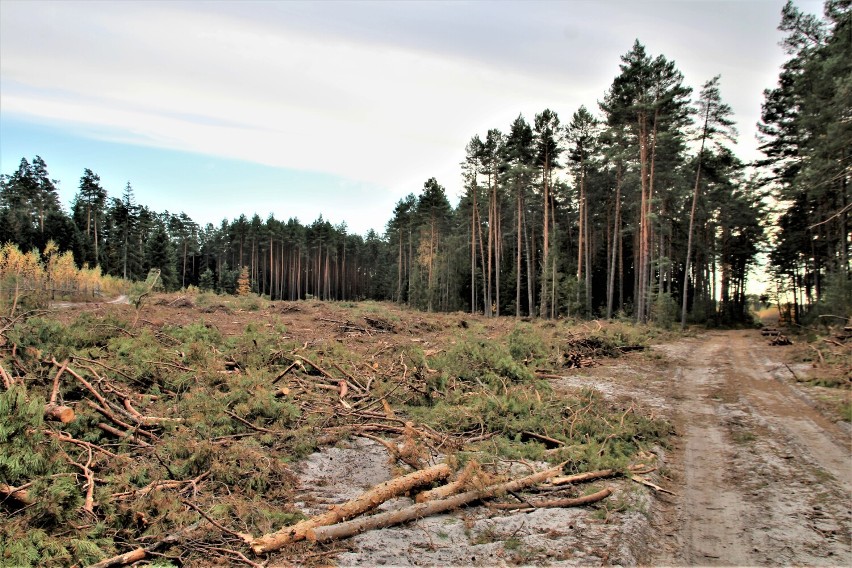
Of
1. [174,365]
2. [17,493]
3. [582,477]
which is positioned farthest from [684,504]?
[174,365]

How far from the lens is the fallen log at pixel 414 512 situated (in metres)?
4.56

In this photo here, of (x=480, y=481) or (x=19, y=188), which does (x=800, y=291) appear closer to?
(x=480, y=481)

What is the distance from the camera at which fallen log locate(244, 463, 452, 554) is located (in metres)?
4.25

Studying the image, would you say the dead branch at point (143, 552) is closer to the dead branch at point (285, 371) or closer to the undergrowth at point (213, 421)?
the undergrowth at point (213, 421)

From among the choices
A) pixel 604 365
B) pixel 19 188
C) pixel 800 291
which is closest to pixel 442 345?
pixel 604 365

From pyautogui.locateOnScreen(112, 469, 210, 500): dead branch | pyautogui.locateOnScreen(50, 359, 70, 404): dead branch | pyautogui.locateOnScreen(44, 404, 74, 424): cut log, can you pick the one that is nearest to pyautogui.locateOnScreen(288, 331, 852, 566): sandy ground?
pyautogui.locateOnScreen(112, 469, 210, 500): dead branch

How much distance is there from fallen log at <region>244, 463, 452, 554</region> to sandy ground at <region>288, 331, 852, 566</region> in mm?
283

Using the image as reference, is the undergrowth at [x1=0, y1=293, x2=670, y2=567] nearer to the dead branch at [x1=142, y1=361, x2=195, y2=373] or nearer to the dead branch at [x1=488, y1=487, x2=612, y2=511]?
the dead branch at [x1=142, y1=361, x2=195, y2=373]

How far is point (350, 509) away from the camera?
4895 millimetres

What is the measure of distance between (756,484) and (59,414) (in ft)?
30.6

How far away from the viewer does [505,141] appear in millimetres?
39250

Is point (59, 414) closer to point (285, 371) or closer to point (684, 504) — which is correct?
point (285, 371)

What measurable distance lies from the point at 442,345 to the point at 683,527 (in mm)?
11625

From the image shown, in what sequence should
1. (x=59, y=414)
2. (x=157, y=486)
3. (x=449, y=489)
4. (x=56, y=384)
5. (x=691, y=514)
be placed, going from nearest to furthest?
(x=157, y=486) < (x=691, y=514) < (x=449, y=489) < (x=59, y=414) < (x=56, y=384)
